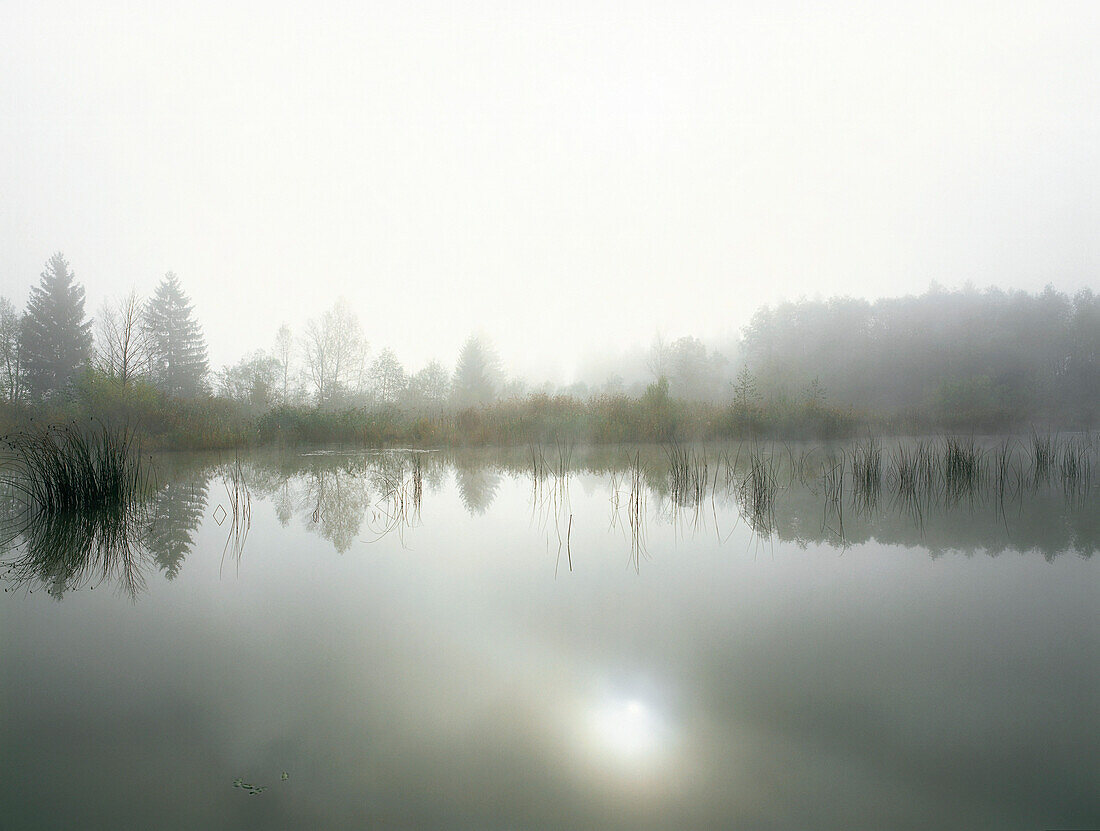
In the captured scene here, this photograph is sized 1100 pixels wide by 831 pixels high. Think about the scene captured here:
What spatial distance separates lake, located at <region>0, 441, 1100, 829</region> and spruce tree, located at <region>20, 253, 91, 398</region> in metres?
26.3

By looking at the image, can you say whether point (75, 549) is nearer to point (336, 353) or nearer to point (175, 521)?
point (175, 521)

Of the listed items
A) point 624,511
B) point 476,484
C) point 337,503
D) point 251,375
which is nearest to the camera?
point 624,511

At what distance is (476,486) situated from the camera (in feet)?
20.2

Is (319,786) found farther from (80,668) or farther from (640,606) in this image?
(640,606)

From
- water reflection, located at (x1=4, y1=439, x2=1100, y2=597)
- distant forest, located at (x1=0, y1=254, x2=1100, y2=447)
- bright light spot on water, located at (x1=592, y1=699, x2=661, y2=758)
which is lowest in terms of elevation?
bright light spot on water, located at (x1=592, y1=699, x2=661, y2=758)

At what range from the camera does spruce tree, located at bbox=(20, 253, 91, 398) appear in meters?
22.6

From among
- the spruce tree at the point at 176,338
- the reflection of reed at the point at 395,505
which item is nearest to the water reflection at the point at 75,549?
the reflection of reed at the point at 395,505

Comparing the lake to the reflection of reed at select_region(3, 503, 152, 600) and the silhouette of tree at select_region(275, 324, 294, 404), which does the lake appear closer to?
the reflection of reed at select_region(3, 503, 152, 600)

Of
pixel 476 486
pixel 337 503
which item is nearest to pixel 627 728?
pixel 337 503

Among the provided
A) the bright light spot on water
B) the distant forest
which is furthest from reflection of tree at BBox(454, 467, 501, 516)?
the distant forest

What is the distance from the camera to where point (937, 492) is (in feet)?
17.7

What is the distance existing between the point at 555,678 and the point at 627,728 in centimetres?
34

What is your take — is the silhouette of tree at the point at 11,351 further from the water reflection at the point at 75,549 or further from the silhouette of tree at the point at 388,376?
the water reflection at the point at 75,549

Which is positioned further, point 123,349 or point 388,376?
point 388,376
